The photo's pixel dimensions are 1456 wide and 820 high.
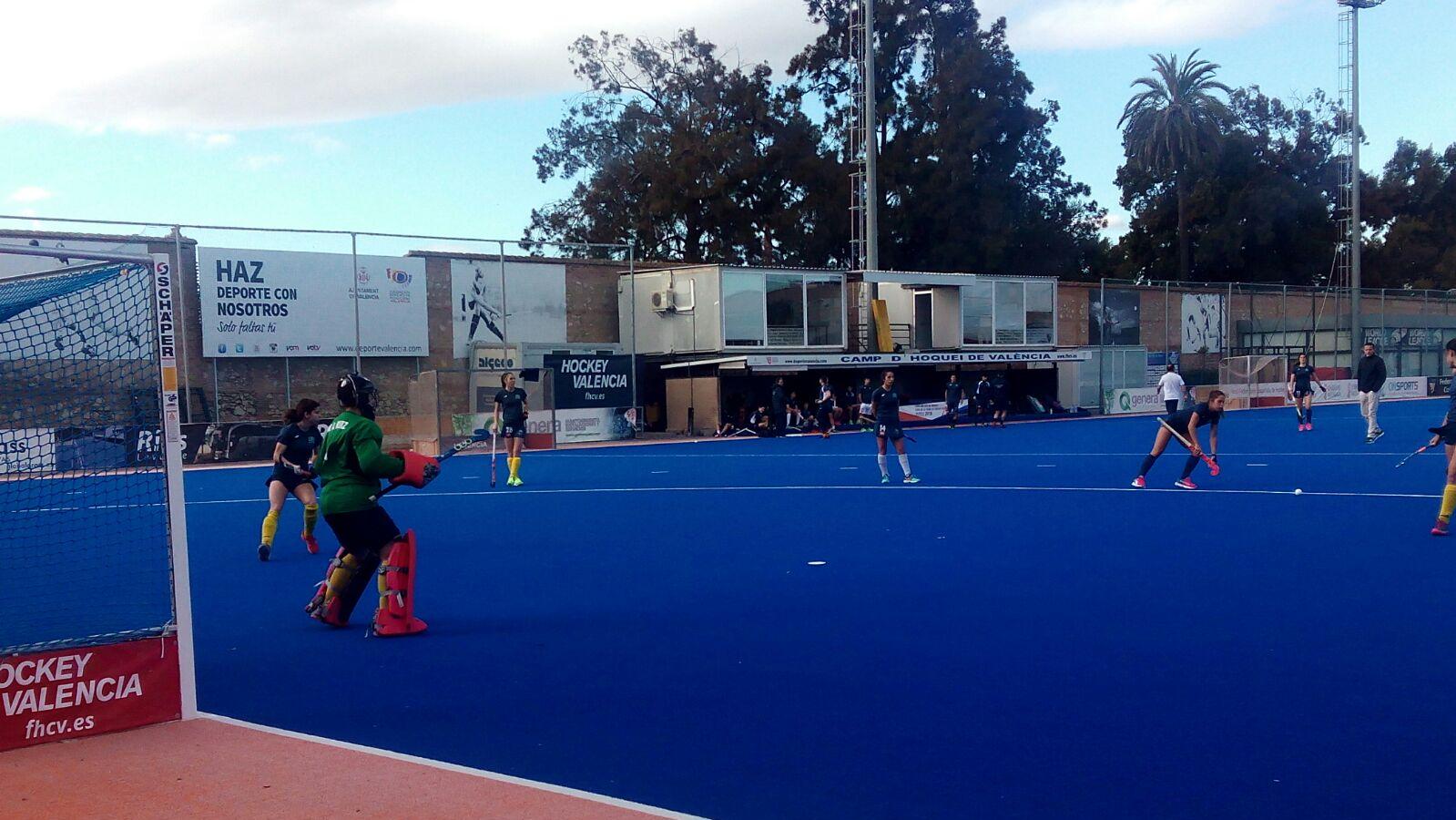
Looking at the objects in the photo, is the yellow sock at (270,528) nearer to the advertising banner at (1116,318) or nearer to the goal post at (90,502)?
the goal post at (90,502)

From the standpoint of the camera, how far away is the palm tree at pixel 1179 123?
2886 inches

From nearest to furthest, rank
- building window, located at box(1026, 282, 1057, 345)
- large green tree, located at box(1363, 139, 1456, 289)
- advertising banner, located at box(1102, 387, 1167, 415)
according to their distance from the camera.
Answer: building window, located at box(1026, 282, 1057, 345) < advertising banner, located at box(1102, 387, 1167, 415) < large green tree, located at box(1363, 139, 1456, 289)

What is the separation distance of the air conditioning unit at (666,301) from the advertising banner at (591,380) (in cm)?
286

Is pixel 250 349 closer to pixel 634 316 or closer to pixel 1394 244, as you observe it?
pixel 634 316

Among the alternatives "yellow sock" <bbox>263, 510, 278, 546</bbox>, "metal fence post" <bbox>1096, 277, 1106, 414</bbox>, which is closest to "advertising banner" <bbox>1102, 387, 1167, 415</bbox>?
"metal fence post" <bbox>1096, 277, 1106, 414</bbox>

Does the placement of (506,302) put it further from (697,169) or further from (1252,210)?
(1252,210)

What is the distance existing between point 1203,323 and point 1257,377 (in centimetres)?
366

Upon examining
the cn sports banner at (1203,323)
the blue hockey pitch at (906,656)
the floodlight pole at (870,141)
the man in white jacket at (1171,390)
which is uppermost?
the floodlight pole at (870,141)

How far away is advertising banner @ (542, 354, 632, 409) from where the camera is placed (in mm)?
36062

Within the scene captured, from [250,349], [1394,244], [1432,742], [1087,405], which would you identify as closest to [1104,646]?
[1432,742]

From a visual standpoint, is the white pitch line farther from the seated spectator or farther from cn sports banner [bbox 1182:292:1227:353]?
cn sports banner [bbox 1182:292:1227:353]

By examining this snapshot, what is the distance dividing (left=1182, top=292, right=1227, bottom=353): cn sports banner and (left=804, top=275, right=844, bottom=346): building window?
19587mm

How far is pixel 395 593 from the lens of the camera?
9.00m

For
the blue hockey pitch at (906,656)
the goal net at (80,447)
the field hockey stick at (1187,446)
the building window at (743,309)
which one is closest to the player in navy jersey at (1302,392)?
the field hockey stick at (1187,446)
